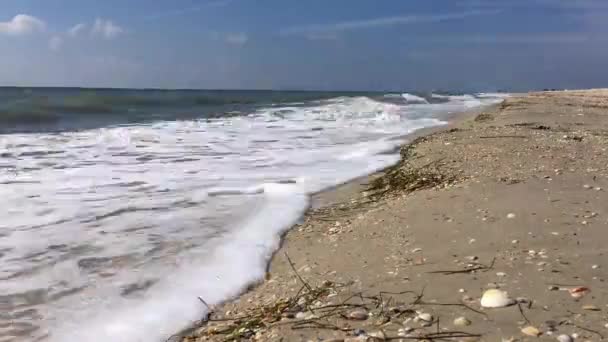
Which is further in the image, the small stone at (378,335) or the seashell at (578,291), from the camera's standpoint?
the seashell at (578,291)

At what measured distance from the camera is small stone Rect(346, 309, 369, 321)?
204cm

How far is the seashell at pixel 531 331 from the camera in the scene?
5.57ft

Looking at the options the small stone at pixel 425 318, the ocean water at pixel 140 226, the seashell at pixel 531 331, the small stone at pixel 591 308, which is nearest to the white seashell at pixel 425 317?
the small stone at pixel 425 318

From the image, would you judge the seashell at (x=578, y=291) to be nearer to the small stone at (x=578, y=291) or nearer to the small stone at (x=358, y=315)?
the small stone at (x=578, y=291)

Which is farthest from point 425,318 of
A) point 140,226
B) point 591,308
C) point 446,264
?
point 140,226

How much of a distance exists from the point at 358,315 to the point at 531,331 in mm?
626

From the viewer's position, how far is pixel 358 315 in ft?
6.78

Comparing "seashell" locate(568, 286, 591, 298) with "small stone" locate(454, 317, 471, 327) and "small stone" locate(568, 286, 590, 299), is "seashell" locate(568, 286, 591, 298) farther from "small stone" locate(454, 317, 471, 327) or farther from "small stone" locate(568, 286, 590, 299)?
"small stone" locate(454, 317, 471, 327)

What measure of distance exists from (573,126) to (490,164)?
16.5 ft

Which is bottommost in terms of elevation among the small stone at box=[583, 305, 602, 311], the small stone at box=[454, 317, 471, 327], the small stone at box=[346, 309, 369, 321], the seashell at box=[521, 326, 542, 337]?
the small stone at box=[346, 309, 369, 321]

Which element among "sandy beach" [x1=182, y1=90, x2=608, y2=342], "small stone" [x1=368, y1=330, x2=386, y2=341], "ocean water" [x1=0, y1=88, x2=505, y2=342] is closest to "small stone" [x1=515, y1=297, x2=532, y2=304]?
"sandy beach" [x1=182, y1=90, x2=608, y2=342]

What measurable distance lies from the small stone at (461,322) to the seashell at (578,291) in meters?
0.44

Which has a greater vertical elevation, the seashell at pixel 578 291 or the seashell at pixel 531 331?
the seashell at pixel 578 291

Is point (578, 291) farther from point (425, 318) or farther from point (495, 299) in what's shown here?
point (425, 318)
